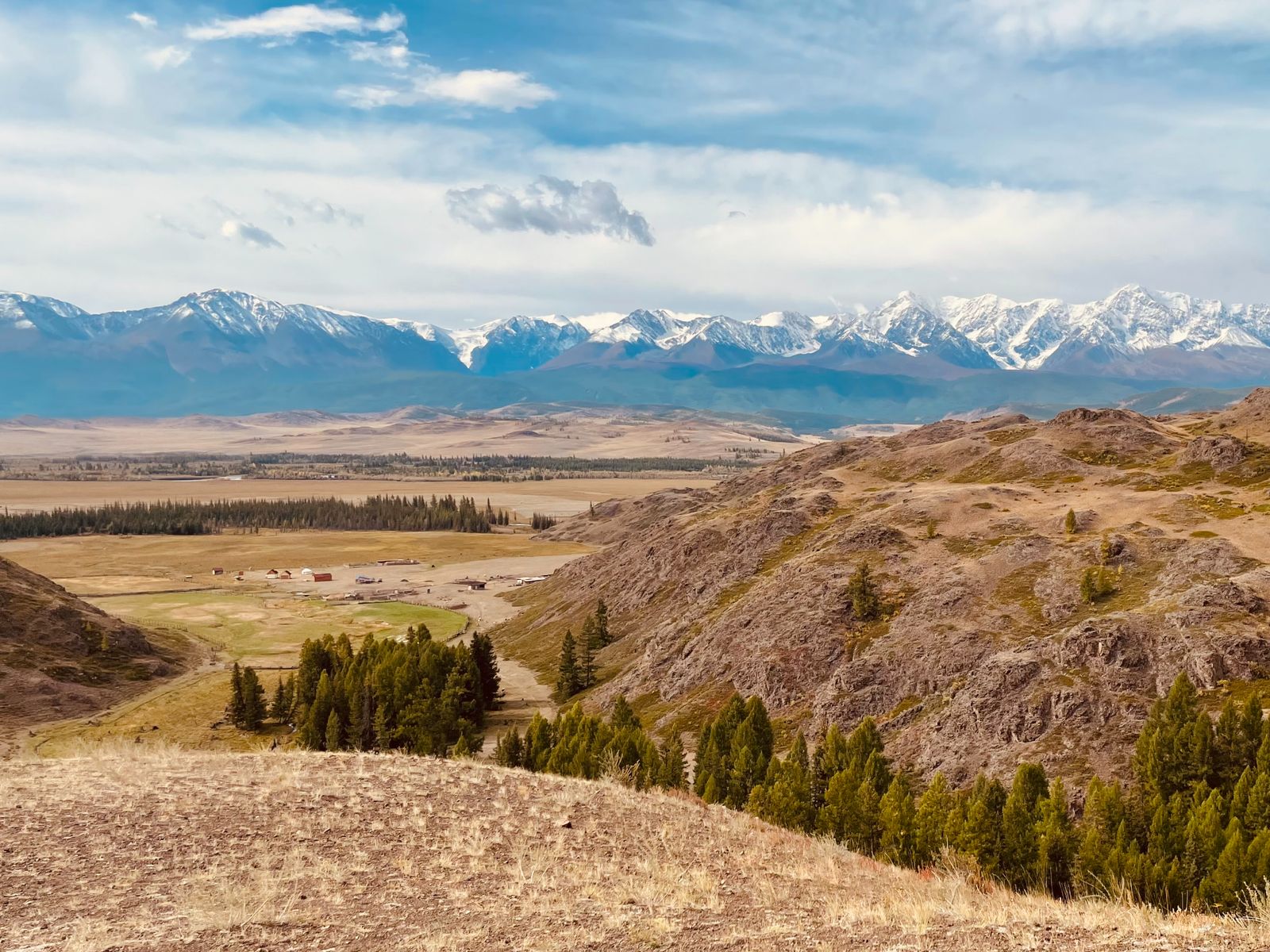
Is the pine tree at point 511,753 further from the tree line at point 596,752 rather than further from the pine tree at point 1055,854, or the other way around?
the pine tree at point 1055,854

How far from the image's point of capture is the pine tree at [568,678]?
364 ft

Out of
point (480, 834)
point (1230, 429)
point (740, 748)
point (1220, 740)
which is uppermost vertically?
point (1230, 429)

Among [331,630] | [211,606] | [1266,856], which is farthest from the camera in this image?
[211,606]

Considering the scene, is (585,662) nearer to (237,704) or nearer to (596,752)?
(237,704)

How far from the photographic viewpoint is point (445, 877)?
96.3 ft

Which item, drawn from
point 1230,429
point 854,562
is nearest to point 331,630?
point 854,562

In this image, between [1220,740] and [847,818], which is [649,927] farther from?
[1220,740]

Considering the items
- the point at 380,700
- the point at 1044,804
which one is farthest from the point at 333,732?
the point at 1044,804

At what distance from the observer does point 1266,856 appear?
1555 inches

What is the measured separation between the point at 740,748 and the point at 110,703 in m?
83.3

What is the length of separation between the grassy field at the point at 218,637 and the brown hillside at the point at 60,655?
3.98 m

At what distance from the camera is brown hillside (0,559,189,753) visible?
332 feet

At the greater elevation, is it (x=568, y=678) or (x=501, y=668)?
(x=568, y=678)

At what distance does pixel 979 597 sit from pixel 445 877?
70.3 meters
